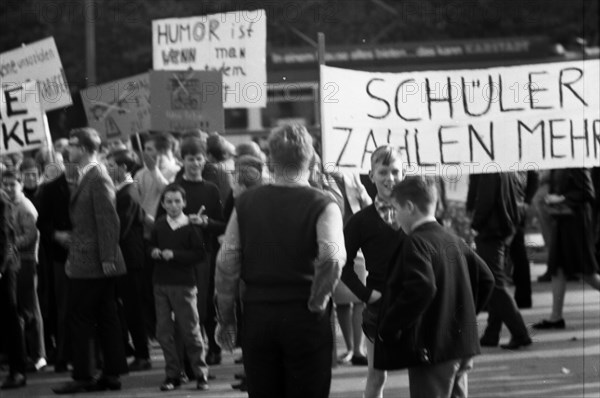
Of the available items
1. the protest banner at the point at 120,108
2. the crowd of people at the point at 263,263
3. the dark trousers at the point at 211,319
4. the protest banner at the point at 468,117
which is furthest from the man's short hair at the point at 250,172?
the protest banner at the point at 120,108

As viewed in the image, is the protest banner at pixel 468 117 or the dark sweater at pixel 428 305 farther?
the protest banner at pixel 468 117

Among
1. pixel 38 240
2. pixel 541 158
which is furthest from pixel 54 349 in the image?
pixel 541 158

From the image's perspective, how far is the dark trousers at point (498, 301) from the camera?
10.2 m

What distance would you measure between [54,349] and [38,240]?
0.94 m

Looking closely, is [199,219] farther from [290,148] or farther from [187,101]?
[290,148]

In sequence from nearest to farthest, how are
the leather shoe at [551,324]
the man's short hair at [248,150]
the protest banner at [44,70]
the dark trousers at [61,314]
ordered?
the man's short hair at [248,150]
the dark trousers at [61,314]
the leather shoe at [551,324]
the protest banner at [44,70]

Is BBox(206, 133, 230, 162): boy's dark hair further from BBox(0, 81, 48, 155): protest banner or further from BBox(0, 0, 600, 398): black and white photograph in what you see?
BBox(0, 81, 48, 155): protest banner

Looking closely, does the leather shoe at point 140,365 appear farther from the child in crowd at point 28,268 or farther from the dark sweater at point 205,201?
the dark sweater at point 205,201

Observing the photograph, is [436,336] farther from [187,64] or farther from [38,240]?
[187,64]

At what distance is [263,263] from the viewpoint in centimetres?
604

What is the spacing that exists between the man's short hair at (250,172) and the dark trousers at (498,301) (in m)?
2.24

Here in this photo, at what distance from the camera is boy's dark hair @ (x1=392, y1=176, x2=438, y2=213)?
619cm

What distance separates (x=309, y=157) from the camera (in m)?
6.20

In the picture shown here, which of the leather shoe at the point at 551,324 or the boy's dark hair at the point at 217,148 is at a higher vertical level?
the boy's dark hair at the point at 217,148
